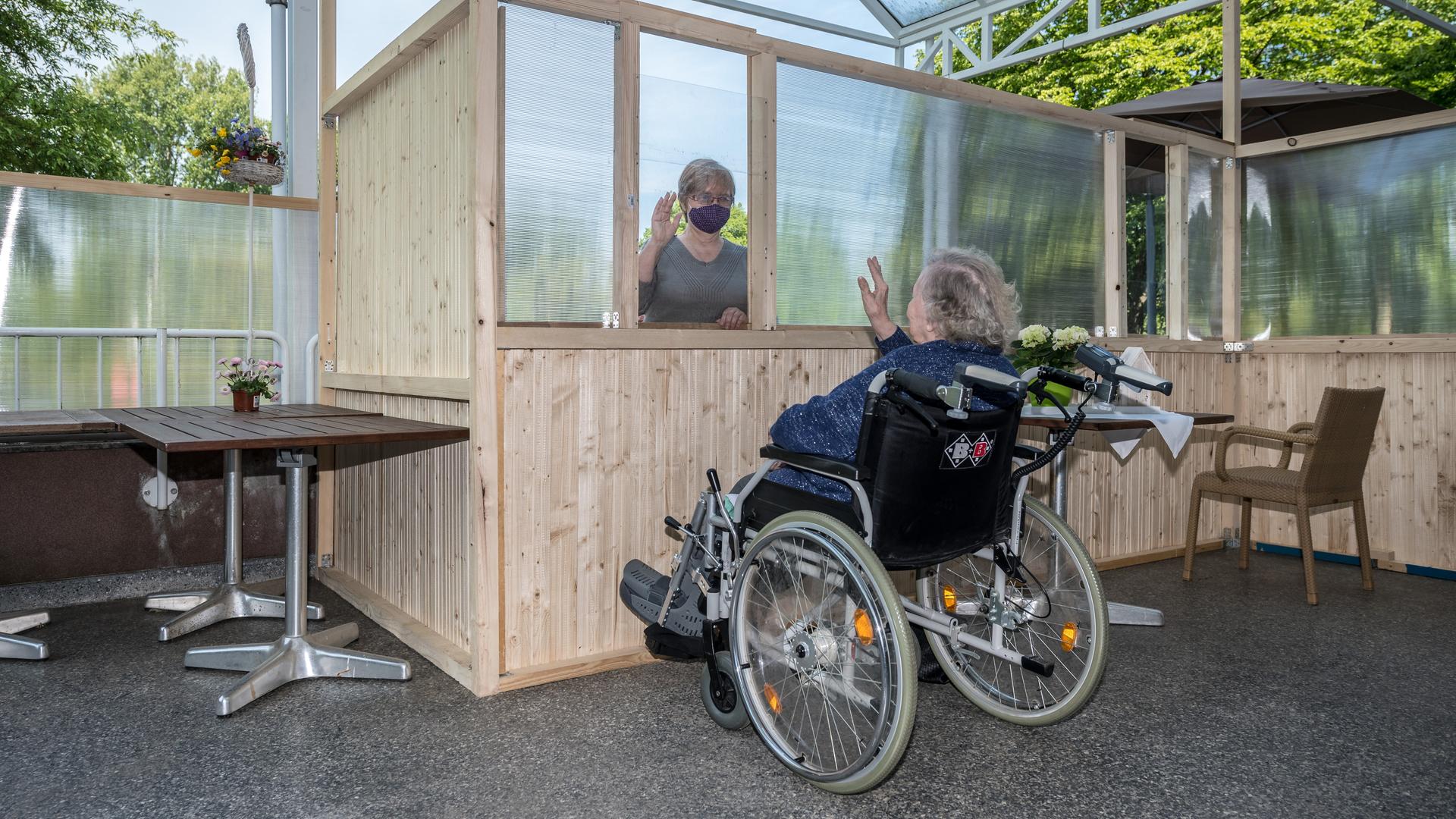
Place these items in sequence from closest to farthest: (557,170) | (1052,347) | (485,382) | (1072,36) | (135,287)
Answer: (485,382) → (557,170) → (1052,347) → (135,287) → (1072,36)

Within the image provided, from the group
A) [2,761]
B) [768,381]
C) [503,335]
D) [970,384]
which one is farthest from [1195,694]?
[2,761]

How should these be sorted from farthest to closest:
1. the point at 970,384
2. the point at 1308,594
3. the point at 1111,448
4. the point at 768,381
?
1. the point at 1111,448
2. the point at 1308,594
3. the point at 768,381
4. the point at 970,384

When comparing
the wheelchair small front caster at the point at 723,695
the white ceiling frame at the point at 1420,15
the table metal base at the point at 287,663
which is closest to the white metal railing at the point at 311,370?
the table metal base at the point at 287,663

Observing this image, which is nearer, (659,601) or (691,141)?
(659,601)

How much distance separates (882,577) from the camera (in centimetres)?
188

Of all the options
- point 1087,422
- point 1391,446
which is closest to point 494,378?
point 1087,422

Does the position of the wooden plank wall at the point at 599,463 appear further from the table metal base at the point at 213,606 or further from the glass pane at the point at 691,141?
the table metal base at the point at 213,606

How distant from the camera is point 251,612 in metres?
3.44

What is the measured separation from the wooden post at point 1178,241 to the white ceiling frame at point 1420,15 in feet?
9.07

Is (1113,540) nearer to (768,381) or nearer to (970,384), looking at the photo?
(768,381)

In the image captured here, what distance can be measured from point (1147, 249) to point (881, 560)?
3342 mm

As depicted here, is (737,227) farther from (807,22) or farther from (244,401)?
(807,22)

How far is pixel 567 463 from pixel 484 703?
2.29 feet

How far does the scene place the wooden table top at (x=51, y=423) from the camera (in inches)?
109
